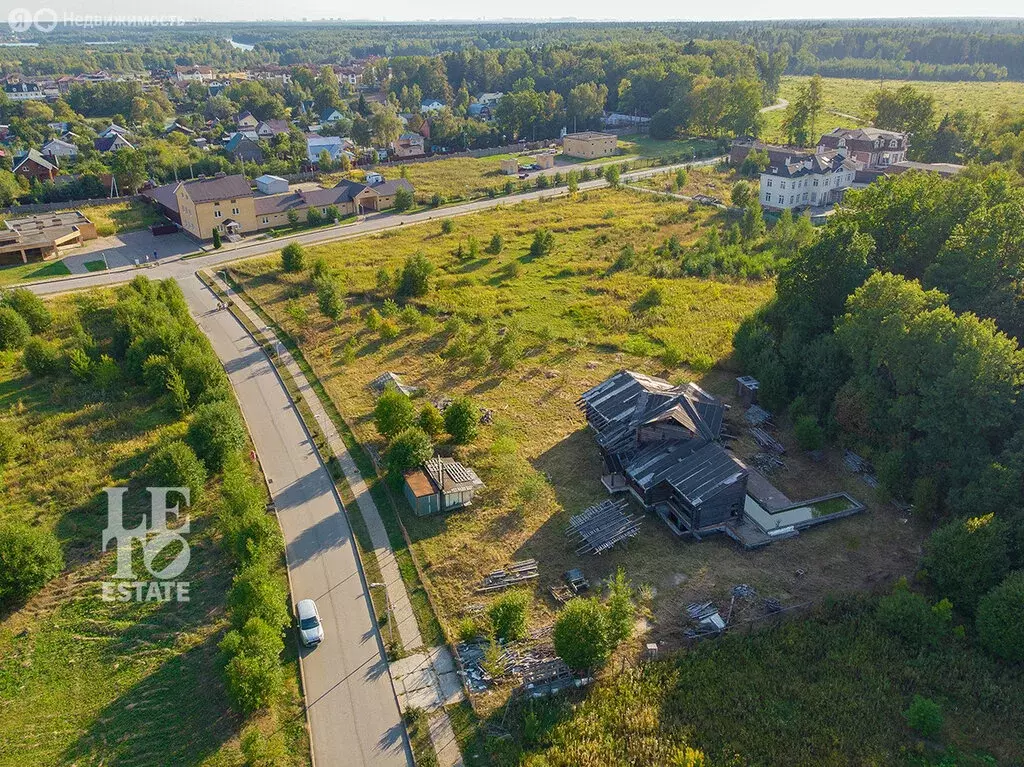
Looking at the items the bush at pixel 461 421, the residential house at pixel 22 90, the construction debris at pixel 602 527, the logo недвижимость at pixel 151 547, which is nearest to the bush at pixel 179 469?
the logo недвижимость at pixel 151 547

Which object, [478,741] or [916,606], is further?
[916,606]

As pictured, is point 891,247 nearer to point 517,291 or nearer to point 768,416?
point 768,416

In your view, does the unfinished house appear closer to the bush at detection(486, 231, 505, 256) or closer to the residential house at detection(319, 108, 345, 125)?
the bush at detection(486, 231, 505, 256)

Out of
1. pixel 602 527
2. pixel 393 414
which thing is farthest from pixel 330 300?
pixel 602 527

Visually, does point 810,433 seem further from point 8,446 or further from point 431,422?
point 8,446

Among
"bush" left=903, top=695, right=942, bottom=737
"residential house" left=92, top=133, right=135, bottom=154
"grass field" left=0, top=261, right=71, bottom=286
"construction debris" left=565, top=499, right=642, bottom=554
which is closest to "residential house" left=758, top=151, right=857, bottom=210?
"construction debris" left=565, top=499, right=642, bottom=554

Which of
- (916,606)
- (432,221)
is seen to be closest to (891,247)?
(916,606)

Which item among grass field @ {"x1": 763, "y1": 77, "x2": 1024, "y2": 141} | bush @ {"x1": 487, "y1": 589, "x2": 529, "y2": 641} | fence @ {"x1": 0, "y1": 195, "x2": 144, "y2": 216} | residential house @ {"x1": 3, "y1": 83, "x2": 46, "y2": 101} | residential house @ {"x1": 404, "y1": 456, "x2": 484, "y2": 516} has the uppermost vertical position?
bush @ {"x1": 487, "y1": 589, "x2": 529, "y2": 641}
